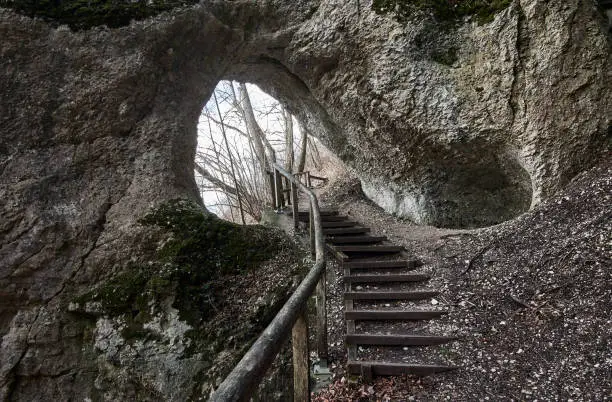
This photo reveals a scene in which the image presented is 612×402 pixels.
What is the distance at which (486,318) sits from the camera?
3.34m

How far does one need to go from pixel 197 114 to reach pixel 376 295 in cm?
406

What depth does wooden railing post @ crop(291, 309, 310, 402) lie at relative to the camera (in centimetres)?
195

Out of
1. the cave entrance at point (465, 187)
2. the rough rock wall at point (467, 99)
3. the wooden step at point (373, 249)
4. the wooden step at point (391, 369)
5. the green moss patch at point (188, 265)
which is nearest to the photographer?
the wooden step at point (391, 369)

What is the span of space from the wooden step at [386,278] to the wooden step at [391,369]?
1.58 meters

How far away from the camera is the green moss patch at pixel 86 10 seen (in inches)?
188

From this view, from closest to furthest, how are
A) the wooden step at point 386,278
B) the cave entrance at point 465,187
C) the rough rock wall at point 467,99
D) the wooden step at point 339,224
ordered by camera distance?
the wooden step at point 386,278 → the rough rock wall at point 467,99 → the cave entrance at point 465,187 → the wooden step at point 339,224

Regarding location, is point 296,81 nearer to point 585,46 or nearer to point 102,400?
point 585,46

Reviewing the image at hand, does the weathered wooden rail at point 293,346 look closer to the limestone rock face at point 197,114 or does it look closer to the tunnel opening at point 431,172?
the limestone rock face at point 197,114

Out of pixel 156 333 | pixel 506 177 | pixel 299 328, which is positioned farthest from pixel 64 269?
pixel 506 177

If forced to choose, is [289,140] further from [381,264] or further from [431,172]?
[381,264]

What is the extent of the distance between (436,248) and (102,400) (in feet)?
14.7

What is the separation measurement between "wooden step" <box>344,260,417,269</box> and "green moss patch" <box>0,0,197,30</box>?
475 cm

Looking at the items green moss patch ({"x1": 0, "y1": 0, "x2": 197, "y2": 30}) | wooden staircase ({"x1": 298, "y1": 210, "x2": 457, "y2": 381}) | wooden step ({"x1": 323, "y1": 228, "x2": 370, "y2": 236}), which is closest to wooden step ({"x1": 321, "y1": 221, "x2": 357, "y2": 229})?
wooden staircase ({"x1": 298, "y1": 210, "x2": 457, "y2": 381})

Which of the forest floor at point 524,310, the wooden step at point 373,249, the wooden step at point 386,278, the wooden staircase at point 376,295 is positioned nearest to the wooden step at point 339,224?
the wooden staircase at point 376,295
